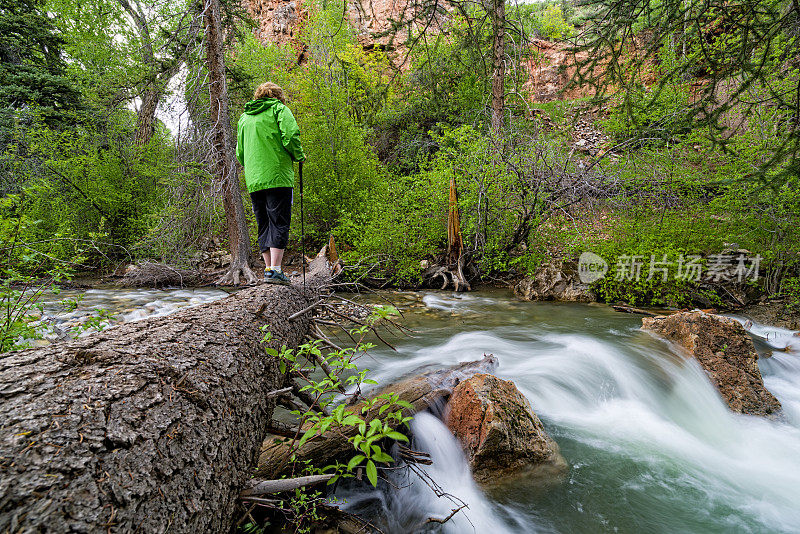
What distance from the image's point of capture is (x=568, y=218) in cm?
787

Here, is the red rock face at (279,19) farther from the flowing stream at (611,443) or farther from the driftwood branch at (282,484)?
the driftwood branch at (282,484)

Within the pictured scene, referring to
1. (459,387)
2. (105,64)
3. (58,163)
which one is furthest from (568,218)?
(105,64)

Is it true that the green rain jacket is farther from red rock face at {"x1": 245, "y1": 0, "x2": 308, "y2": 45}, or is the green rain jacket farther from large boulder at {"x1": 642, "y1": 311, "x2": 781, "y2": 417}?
red rock face at {"x1": 245, "y1": 0, "x2": 308, "y2": 45}

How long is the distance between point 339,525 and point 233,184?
7.75 m

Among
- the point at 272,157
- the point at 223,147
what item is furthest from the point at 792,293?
the point at 223,147

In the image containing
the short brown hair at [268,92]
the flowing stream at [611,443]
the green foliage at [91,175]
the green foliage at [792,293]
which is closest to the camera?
the flowing stream at [611,443]

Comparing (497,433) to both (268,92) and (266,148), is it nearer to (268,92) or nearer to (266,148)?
(266,148)

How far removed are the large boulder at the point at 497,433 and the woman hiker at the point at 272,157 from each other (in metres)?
2.50

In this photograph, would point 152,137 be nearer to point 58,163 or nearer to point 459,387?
point 58,163

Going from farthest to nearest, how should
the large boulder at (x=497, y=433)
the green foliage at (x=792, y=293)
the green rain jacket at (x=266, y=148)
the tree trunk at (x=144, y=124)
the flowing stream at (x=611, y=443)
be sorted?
1. the tree trunk at (x=144, y=124)
2. the green foliage at (x=792, y=293)
3. the green rain jacket at (x=266, y=148)
4. the large boulder at (x=497, y=433)
5. the flowing stream at (x=611, y=443)

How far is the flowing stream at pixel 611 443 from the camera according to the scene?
256cm

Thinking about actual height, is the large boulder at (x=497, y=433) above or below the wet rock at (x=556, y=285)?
below

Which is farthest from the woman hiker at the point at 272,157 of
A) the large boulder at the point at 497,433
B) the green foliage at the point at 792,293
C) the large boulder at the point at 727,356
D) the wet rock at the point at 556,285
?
Answer: the green foliage at the point at 792,293

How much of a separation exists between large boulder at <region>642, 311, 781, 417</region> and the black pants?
5636 mm
